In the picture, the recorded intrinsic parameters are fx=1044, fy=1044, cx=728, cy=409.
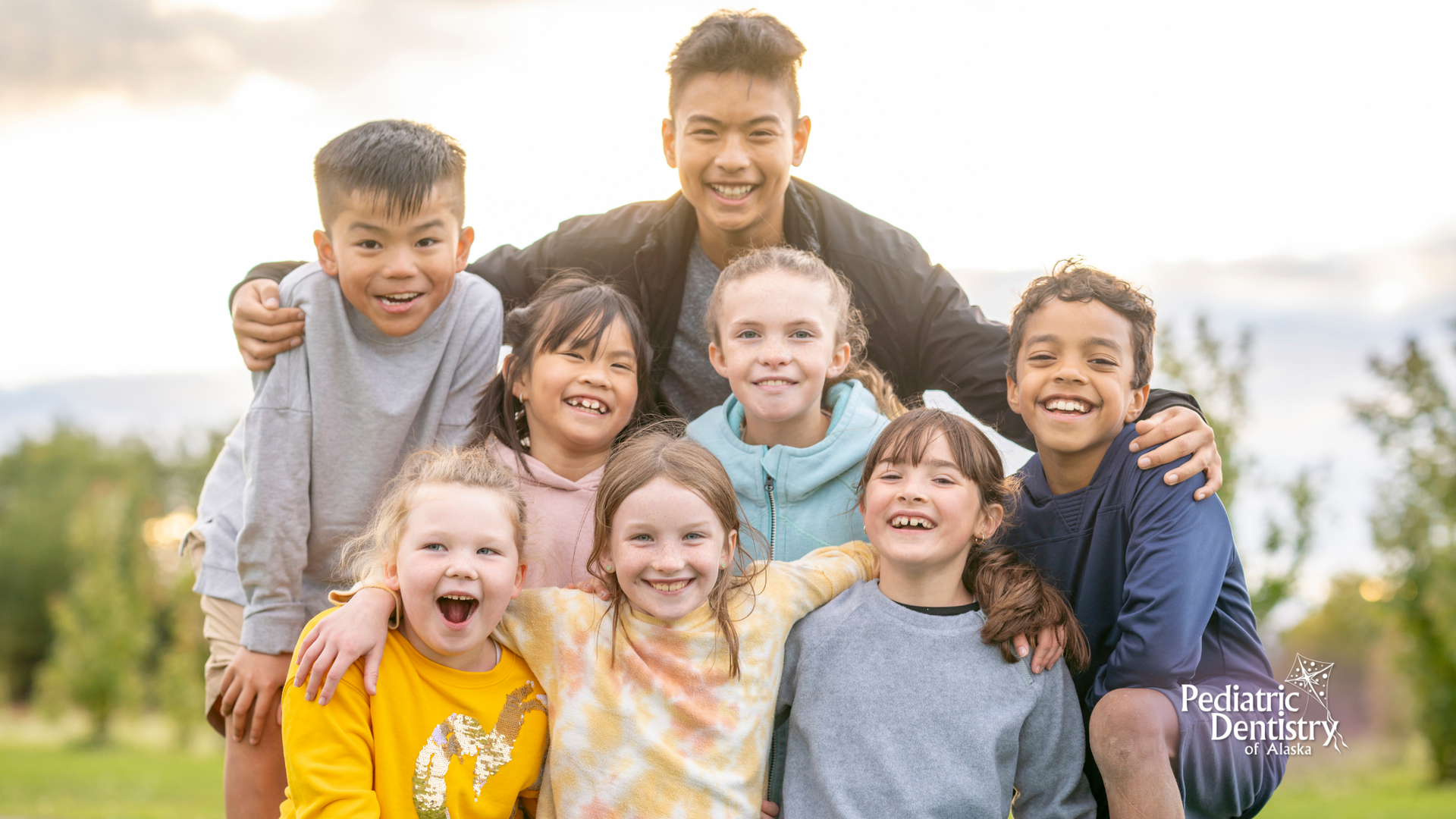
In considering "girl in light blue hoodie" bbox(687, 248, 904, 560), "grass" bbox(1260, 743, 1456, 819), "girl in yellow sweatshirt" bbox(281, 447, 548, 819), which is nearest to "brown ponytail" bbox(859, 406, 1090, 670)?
"girl in light blue hoodie" bbox(687, 248, 904, 560)

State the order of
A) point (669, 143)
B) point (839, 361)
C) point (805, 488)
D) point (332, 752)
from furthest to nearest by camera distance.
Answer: point (669, 143) < point (839, 361) < point (805, 488) < point (332, 752)

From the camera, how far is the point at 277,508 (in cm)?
329

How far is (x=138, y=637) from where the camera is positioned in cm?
2666

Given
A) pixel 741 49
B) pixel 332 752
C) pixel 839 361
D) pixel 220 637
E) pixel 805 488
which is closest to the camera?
pixel 332 752

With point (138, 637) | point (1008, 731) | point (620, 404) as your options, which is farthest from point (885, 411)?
point (138, 637)

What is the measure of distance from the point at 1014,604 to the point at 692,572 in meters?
0.88

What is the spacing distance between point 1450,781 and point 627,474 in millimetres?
24224

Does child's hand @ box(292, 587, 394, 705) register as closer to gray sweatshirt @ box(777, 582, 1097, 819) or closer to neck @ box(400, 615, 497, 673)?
neck @ box(400, 615, 497, 673)

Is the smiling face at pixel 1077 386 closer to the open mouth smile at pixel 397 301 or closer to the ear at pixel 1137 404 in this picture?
the ear at pixel 1137 404

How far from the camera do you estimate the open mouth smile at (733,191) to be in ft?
13.4

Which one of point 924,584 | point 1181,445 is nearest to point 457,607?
point 924,584

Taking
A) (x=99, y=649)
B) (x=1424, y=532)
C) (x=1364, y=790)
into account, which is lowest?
(x=1364, y=790)

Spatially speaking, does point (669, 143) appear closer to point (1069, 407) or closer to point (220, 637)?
point (1069, 407)

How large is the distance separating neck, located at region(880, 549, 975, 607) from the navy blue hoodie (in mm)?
349
